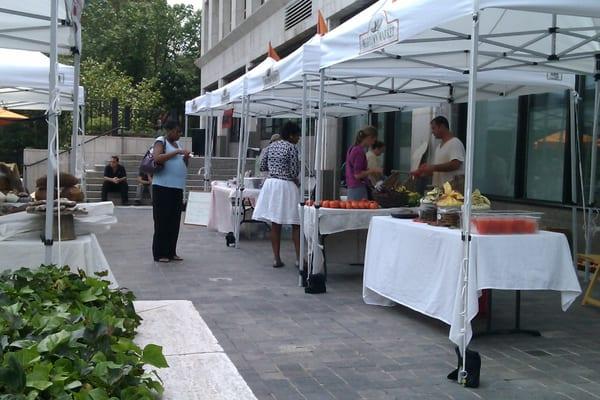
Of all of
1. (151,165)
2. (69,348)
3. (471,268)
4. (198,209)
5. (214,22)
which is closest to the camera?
(69,348)

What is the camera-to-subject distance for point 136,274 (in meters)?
8.27

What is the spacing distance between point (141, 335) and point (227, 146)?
87.3 feet

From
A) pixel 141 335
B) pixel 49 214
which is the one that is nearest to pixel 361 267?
pixel 49 214

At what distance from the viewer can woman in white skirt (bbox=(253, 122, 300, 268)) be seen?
8.62 m

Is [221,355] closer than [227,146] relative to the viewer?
Yes

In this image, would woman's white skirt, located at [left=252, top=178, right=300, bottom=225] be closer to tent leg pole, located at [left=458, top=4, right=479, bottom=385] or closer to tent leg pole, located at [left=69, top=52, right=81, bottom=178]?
tent leg pole, located at [left=69, top=52, right=81, bottom=178]

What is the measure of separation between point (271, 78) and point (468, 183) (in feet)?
15.8

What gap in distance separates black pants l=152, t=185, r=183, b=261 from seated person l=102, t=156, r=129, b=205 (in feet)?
34.2

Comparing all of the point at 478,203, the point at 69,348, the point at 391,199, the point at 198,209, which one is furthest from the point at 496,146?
the point at 69,348

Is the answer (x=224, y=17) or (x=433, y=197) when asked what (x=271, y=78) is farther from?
(x=224, y=17)

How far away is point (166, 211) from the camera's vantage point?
344 inches

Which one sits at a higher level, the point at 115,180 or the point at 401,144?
the point at 401,144

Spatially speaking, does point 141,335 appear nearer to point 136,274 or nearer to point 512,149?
point 136,274

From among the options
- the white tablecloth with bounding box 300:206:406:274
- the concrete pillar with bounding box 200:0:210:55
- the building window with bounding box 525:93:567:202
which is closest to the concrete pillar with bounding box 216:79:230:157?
the concrete pillar with bounding box 200:0:210:55
